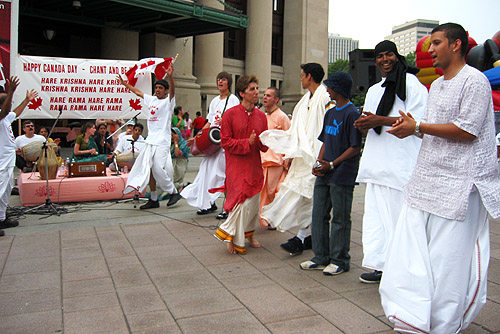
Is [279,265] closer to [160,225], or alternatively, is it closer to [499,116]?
[160,225]

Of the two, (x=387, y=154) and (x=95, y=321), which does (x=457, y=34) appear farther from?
(x=95, y=321)

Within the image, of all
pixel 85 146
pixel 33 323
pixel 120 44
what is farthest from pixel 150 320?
pixel 120 44

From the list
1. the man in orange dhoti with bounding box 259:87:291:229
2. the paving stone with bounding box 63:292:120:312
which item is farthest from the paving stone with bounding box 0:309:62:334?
the man in orange dhoti with bounding box 259:87:291:229

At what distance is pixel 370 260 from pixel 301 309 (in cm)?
79

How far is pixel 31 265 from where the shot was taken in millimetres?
5199

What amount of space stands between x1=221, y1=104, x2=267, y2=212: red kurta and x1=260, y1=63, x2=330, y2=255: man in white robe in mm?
223

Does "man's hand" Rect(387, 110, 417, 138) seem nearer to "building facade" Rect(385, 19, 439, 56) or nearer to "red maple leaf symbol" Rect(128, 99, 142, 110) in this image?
"red maple leaf symbol" Rect(128, 99, 142, 110)

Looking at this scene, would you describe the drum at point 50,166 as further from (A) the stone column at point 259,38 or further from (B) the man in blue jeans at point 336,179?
(A) the stone column at point 259,38

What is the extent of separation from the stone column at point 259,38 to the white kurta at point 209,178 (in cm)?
1985

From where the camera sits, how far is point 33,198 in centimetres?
860

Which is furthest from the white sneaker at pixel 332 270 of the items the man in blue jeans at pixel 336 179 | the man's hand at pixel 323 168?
the man's hand at pixel 323 168

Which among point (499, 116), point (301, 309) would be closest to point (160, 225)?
point (301, 309)

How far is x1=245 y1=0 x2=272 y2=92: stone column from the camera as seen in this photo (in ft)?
89.2

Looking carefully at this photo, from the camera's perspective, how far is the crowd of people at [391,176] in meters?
3.14
